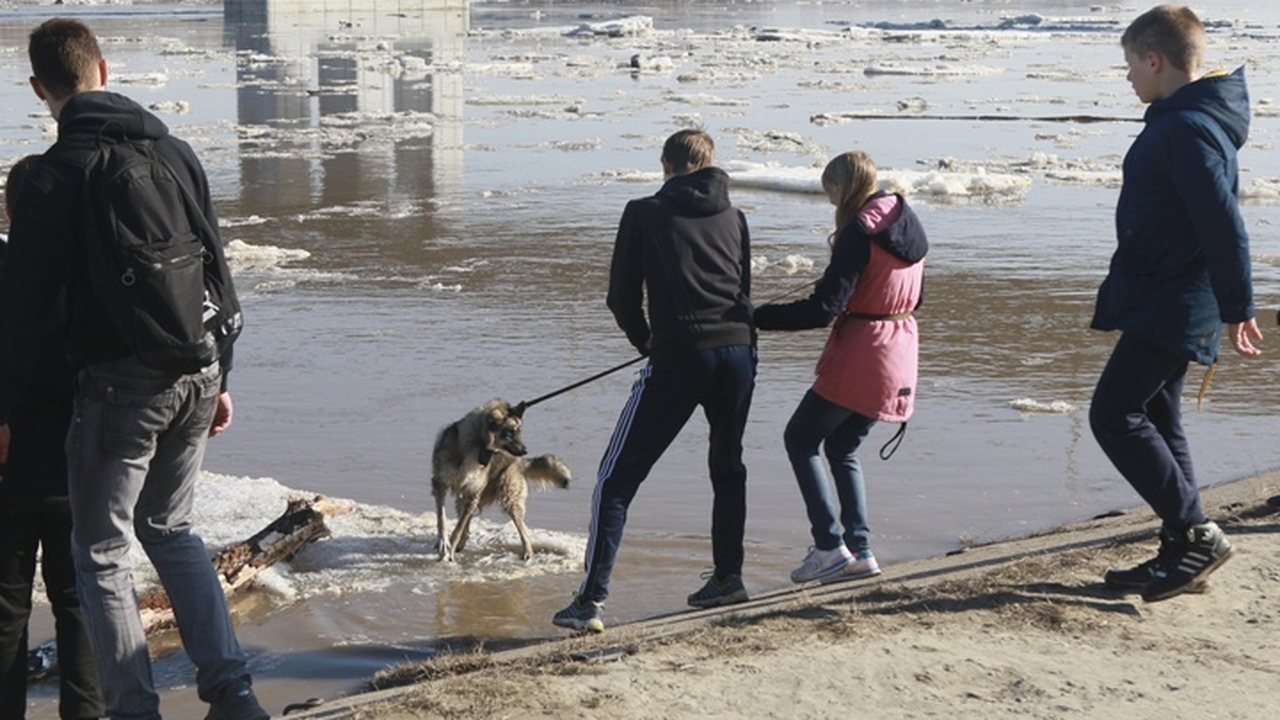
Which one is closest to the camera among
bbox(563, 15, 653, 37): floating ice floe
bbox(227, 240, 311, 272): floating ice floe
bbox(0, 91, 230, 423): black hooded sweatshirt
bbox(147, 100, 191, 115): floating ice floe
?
bbox(0, 91, 230, 423): black hooded sweatshirt

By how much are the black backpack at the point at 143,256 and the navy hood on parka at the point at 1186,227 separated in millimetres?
2986

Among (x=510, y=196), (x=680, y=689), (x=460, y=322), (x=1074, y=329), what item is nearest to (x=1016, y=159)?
(x=510, y=196)

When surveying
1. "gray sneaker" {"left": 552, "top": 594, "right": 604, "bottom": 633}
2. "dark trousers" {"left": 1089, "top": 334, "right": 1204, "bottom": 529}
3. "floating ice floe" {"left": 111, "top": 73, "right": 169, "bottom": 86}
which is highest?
"dark trousers" {"left": 1089, "top": 334, "right": 1204, "bottom": 529}

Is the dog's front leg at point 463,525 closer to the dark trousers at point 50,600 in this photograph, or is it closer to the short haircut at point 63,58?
the dark trousers at point 50,600

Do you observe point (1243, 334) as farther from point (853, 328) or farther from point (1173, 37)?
point (853, 328)

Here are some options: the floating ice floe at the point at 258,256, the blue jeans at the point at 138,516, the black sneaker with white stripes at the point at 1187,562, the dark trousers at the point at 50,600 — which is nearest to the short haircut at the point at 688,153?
the blue jeans at the point at 138,516

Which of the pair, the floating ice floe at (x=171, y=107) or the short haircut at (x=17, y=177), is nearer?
the short haircut at (x=17, y=177)

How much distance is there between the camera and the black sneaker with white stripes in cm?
556

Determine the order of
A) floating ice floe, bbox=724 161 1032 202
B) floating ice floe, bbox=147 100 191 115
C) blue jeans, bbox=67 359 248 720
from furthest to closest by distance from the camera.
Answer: floating ice floe, bbox=147 100 191 115, floating ice floe, bbox=724 161 1032 202, blue jeans, bbox=67 359 248 720

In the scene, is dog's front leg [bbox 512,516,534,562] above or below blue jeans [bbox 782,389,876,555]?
below

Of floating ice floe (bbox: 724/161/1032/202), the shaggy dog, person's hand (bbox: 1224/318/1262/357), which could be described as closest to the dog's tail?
the shaggy dog

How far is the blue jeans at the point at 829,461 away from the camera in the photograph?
20.6 ft

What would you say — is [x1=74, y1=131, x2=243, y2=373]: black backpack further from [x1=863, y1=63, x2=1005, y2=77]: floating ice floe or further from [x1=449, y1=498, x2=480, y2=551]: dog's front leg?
[x1=863, y1=63, x2=1005, y2=77]: floating ice floe

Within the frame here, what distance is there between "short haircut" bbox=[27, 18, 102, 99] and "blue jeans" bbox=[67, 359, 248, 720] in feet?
2.53
